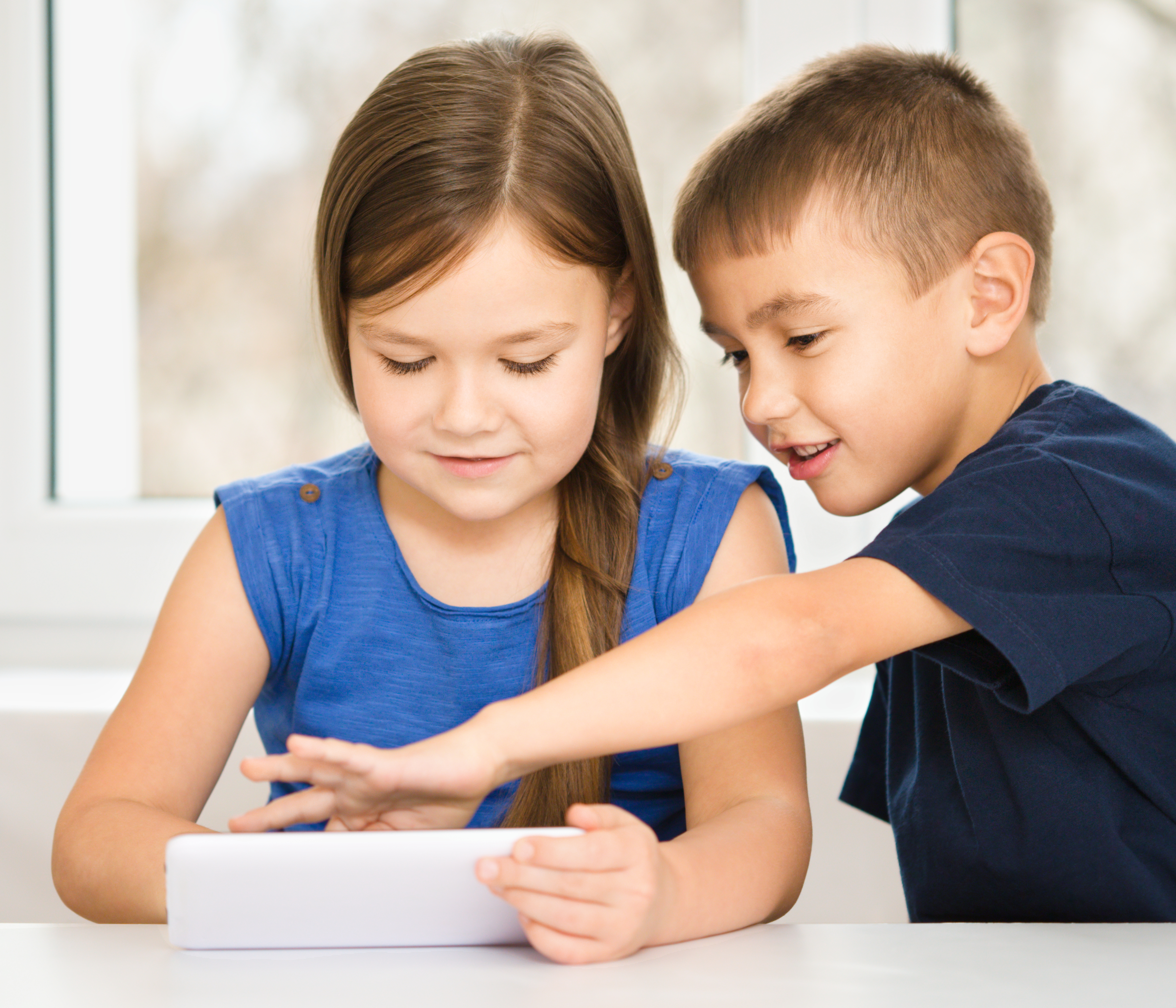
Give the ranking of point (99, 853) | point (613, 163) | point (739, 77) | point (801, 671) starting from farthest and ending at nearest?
point (739, 77) → point (613, 163) → point (99, 853) → point (801, 671)

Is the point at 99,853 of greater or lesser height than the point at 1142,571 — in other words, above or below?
below

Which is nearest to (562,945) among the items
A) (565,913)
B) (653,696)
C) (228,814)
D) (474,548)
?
(565,913)

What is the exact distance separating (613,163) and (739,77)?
649 millimetres

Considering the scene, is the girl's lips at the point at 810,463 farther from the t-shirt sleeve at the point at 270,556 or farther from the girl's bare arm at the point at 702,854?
the t-shirt sleeve at the point at 270,556

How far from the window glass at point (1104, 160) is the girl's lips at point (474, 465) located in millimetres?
857

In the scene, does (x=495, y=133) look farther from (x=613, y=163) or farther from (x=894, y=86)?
(x=894, y=86)

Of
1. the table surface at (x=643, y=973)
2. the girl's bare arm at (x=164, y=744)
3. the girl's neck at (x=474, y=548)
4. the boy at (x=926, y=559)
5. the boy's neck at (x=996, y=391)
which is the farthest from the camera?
the girl's neck at (x=474, y=548)

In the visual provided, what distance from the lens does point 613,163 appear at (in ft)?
2.69

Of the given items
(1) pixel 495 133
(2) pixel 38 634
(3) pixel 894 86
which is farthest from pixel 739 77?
(2) pixel 38 634

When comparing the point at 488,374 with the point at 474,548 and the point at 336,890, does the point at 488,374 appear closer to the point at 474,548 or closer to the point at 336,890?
the point at 474,548

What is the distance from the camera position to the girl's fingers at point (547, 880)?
494mm

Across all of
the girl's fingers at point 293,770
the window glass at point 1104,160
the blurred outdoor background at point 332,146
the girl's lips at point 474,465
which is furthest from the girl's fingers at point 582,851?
the window glass at point 1104,160

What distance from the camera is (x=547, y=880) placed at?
503 mm

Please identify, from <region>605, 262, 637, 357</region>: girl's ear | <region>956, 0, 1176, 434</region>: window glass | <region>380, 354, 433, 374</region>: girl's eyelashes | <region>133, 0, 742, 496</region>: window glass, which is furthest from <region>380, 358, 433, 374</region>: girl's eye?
<region>956, 0, 1176, 434</region>: window glass
